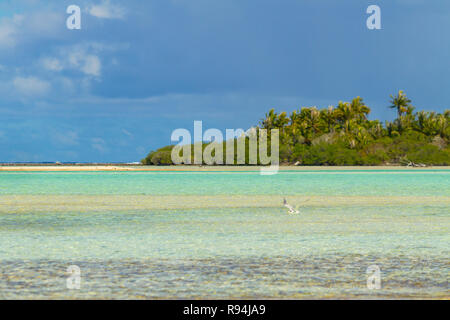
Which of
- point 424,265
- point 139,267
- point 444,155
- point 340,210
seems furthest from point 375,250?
point 444,155

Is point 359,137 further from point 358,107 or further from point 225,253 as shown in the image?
point 225,253

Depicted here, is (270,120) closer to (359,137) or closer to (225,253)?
(359,137)

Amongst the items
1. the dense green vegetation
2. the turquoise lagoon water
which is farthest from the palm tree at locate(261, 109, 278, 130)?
the turquoise lagoon water

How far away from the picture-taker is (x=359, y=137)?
102m

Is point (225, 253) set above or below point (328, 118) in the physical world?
below

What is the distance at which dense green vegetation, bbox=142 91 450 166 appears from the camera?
10125 cm

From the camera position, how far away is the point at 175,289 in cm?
837

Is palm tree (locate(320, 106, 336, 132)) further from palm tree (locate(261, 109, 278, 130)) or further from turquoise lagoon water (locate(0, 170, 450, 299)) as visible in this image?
turquoise lagoon water (locate(0, 170, 450, 299))

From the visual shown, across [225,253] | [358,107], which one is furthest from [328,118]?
[225,253]

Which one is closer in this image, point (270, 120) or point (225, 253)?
point (225, 253)

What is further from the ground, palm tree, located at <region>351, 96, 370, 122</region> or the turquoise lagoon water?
Result: palm tree, located at <region>351, 96, 370, 122</region>

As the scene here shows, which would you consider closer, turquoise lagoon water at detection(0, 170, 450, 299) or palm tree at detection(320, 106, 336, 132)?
turquoise lagoon water at detection(0, 170, 450, 299)

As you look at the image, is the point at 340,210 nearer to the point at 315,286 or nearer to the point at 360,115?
the point at 315,286
